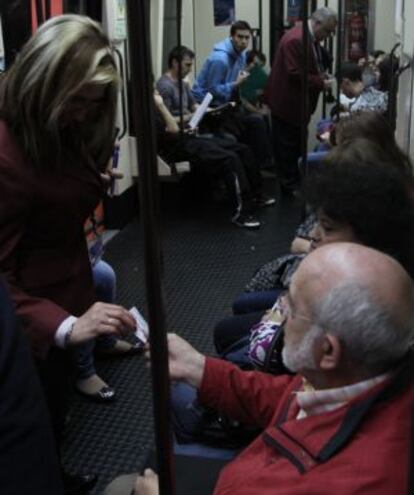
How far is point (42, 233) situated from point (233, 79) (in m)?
4.01

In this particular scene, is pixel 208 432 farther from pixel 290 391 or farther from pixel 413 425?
pixel 413 425

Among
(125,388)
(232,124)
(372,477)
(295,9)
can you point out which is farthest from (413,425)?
(295,9)

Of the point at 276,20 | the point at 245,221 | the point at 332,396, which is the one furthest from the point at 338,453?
the point at 276,20

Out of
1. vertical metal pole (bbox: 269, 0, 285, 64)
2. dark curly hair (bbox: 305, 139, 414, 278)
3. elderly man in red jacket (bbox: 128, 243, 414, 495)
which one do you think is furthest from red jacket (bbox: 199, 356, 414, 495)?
vertical metal pole (bbox: 269, 0, 285, 64)

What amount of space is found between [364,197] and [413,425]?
1.12m

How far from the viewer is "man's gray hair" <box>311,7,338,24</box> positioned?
466 cm

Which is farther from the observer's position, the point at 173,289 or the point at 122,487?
the point at 173,289

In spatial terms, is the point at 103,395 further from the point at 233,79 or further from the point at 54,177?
the point at 233,79

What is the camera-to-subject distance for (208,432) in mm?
1512

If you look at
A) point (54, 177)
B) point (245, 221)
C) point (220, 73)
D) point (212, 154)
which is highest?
point (54, 177)

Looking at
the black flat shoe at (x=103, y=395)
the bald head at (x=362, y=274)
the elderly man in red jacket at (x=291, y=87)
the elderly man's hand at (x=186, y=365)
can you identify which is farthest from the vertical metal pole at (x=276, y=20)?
the bald head at (x=362, y=274)

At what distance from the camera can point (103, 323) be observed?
1359 millimetres

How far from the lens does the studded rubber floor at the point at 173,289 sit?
2209 millimetres

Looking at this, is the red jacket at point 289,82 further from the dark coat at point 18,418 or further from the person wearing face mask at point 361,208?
the dark coat at point 18,418
